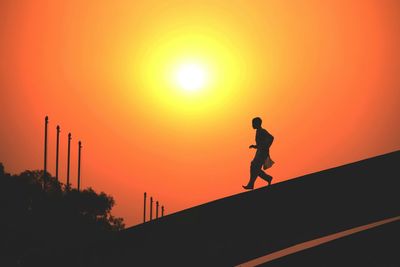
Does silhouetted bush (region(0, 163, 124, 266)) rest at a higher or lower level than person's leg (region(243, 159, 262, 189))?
higher

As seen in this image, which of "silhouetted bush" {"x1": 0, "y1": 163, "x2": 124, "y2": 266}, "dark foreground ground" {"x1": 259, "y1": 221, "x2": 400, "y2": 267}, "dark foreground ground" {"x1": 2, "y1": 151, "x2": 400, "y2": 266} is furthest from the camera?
"silhouetted bush" {"x1": 0, "y1": 163, "x2": 124, "y2": 266}

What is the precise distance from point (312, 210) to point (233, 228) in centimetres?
169

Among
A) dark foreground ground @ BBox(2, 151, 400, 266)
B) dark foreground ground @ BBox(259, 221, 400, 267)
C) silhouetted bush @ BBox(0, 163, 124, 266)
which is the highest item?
silhouetted bush @ BBox(0, 163, 124, 266)

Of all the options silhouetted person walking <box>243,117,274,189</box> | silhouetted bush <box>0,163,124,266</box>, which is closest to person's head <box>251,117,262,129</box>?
silhouetted person walking <box>243,117,274,189</box>

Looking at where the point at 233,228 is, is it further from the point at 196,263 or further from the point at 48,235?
the point at 48,235

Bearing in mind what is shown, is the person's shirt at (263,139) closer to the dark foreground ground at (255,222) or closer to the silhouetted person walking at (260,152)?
the silhouetted person walking at (260,152)

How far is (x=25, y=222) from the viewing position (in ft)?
190

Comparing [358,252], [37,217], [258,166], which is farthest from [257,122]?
[37,217]

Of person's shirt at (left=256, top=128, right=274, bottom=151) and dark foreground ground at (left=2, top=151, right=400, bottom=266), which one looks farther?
person's shirt at (left=256, top=128, right=274, bottom=151)

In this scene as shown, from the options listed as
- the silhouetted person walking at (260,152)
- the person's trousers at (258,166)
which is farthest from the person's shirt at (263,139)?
the person's trousers at (258,166)

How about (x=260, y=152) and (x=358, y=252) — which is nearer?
(x=260, y=152)

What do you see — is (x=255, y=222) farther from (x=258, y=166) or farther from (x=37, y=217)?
(x=37, y=217)

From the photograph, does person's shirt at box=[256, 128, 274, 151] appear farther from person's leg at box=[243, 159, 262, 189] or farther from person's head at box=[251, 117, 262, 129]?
person's leg at box=[243, 159, 262, 189]

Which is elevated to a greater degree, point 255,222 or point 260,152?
point 260,152
